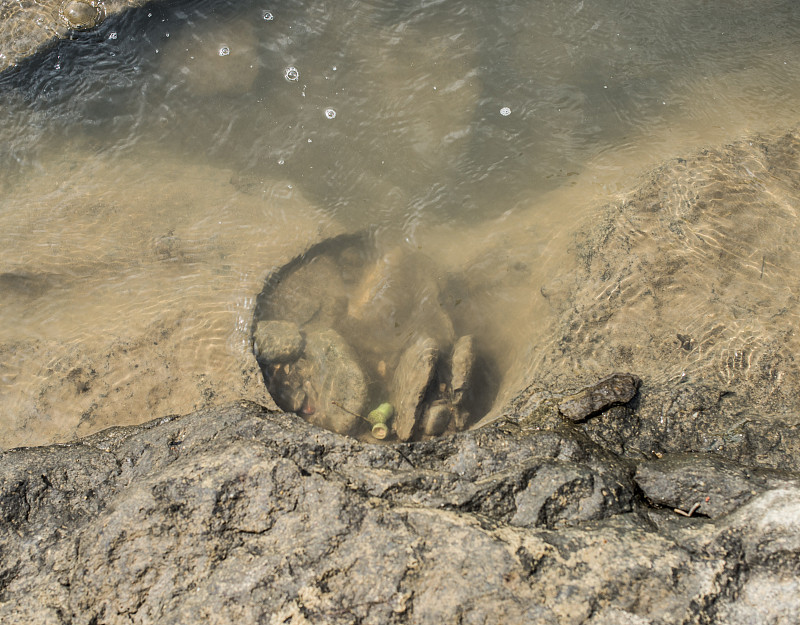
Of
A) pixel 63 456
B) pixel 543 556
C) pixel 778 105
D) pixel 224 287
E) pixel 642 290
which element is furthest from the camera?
pixel 778 105

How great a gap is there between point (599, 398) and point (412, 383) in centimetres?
143

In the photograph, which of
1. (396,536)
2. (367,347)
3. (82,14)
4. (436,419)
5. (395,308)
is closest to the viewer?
(396,536)

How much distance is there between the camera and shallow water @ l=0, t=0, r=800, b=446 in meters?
4.25

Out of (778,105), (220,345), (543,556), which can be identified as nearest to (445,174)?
(220,345)

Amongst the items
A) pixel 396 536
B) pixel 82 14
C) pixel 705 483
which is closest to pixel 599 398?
pixel 705 483

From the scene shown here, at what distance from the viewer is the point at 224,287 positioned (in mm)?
4172

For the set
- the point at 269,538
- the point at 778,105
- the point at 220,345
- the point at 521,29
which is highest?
the point at 521,29

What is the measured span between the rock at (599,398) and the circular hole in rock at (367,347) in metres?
0.93

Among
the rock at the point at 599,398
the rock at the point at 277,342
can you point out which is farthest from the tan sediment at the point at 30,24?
the rock at the point at 599,398

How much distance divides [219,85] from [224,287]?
2234 mm

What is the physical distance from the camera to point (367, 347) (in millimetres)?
Result: 4422

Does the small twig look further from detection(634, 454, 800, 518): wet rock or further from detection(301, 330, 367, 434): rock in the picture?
detection(301, 330, 367, 434): rock

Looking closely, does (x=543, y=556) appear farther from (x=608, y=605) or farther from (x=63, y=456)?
(x=63, y=456)

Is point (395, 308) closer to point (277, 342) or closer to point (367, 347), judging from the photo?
point (367, 347)
